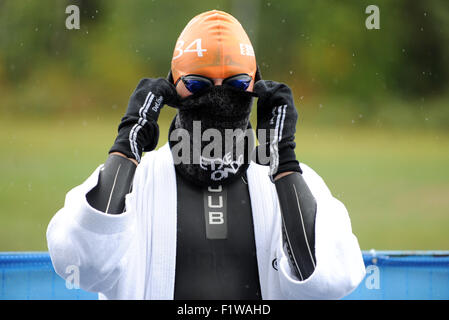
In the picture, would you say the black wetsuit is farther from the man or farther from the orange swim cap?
the orange swim cap

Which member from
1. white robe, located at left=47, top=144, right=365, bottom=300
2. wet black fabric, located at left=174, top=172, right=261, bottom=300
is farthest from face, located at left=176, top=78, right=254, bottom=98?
wet black fabric, located at left=174, top=172, right=261, bottom=300

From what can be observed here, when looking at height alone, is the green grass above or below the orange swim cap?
below

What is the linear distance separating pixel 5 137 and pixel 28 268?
19.0 m

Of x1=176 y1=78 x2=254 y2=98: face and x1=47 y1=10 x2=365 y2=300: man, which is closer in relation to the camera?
x1=47 y1=10 x2=365 y2=300: man

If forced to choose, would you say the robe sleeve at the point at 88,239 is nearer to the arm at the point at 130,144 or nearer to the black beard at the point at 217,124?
the arm at the point at 130,144

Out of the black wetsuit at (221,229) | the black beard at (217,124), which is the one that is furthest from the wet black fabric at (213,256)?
the black beard at (217,124)

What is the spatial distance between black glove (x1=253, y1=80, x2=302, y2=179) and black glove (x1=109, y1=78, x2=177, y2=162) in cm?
35

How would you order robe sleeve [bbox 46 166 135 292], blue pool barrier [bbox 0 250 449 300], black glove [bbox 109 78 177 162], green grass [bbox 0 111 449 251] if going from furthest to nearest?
green grass [bbox 0 111 449 251] → blue pool barrier [bbox 0 250 449 300] → black glove [bbox 109 78 177 162] → robe sleeve [bbox 46 166 135 292]

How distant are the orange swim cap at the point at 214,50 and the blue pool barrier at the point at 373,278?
144 cm

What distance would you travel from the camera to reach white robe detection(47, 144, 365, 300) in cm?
220

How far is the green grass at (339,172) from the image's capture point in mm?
10734

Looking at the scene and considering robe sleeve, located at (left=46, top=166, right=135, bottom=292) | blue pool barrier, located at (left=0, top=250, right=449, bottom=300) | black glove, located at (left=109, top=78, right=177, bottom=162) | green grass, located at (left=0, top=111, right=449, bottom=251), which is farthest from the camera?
green grass, located at (left=0, top=111, right=449, bottom=251)

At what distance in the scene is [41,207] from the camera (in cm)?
1217

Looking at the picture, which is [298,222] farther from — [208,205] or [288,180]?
[208,205]
